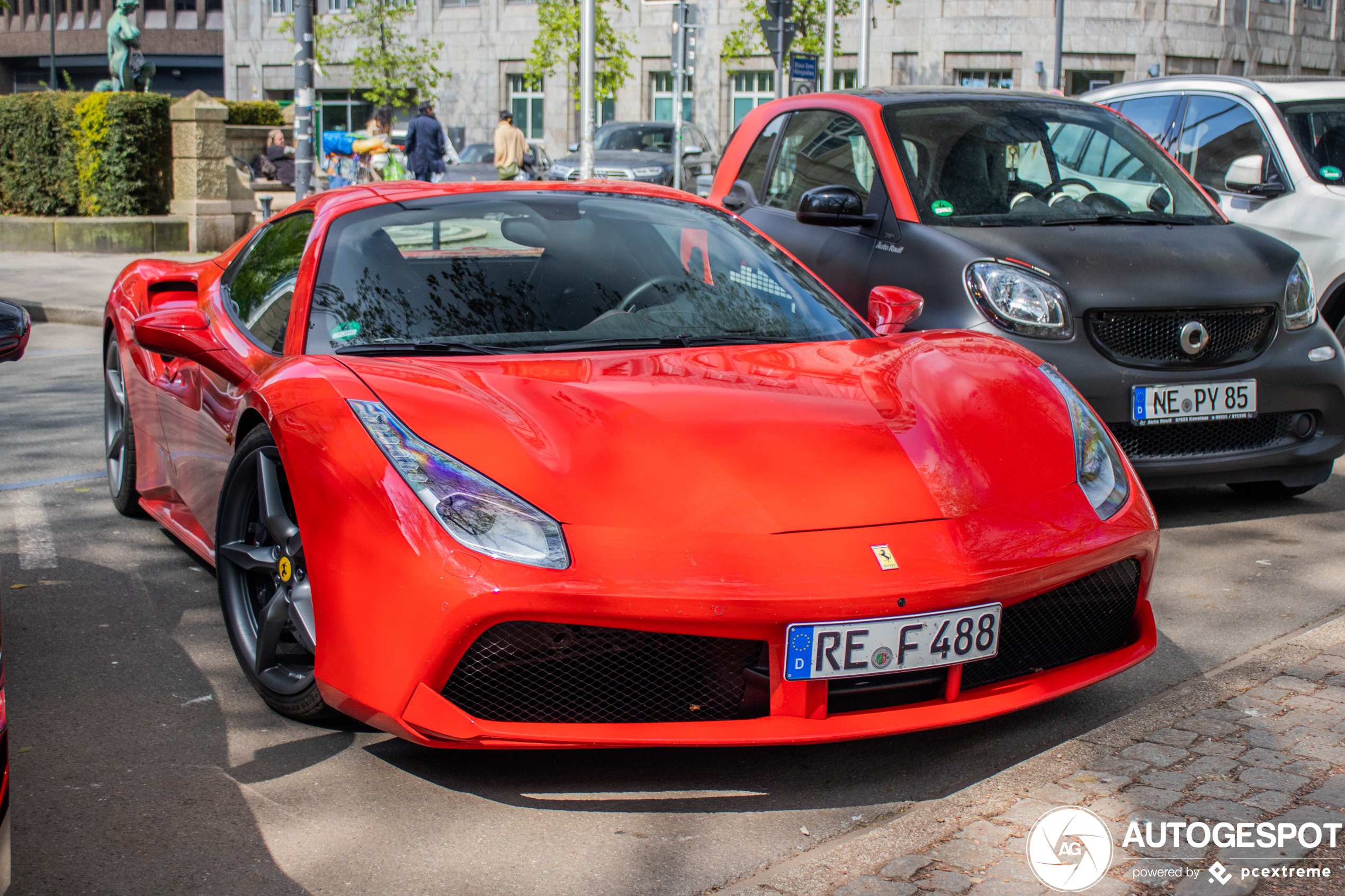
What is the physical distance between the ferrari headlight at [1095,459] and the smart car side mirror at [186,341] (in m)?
2.10

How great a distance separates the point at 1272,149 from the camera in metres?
7.25

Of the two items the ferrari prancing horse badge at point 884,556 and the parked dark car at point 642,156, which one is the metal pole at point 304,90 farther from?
the ferrari prancing horse badge at point 884,556

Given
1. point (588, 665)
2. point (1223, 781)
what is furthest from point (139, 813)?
point (1223, 781)

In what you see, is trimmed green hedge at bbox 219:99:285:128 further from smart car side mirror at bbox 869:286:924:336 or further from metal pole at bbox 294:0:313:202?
smart car side mirror at bbox 869:286:924:336

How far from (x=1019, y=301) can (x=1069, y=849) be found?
9.25 ft

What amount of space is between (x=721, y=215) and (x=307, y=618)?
190 centimetres

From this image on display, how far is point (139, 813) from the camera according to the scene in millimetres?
2721

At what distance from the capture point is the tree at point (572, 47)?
133 feet

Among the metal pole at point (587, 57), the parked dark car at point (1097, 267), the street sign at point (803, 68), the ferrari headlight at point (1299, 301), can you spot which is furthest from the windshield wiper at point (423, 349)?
the street sign at point (803, 68)

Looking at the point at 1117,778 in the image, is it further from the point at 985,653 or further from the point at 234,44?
the point at 234,44

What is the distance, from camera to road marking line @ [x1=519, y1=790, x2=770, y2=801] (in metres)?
2.81

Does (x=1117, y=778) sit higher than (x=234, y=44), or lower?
Answer: lower

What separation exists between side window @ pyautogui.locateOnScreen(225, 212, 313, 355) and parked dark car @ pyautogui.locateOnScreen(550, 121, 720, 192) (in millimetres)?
19845

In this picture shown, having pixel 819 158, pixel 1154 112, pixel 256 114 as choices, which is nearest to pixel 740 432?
pixel 819 158
